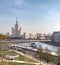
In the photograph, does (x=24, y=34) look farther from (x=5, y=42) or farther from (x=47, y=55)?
(x=47, y=55)

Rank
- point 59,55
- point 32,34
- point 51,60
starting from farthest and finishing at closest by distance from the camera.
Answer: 1. point 32,34
2. point 51,60
3. point 59,55

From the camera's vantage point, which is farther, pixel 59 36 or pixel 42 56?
pixel 59 36

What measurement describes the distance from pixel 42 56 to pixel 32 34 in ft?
336

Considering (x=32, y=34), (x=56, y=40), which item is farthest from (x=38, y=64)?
(x=32, y=34)

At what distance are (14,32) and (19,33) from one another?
12.5ft

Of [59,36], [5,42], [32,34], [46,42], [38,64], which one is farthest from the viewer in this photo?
[32,34]

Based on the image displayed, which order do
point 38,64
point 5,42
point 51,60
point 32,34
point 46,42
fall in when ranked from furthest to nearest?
point 32,34 < point 46,42 < point 5,42 < point 38,64 < point 51,60

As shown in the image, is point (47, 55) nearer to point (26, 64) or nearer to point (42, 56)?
point (42, 56)

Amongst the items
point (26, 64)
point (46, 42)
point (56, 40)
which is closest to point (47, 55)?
point (26, 64)

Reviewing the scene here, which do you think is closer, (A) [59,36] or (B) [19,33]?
(A) [59,36]

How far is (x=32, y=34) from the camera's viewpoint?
130 meters

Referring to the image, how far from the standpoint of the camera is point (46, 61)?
2572cm

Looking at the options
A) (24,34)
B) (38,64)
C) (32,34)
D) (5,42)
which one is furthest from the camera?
(32,34)

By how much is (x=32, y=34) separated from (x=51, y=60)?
105 meters
